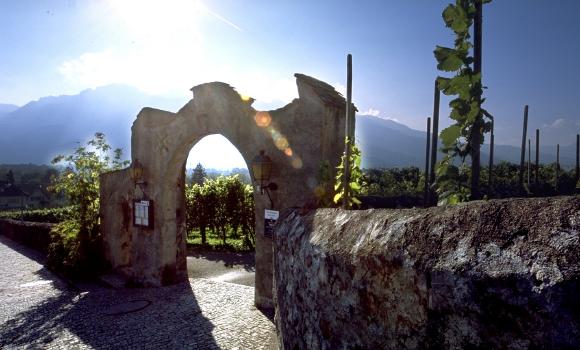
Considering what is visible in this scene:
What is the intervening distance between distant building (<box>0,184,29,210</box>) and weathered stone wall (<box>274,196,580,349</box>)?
254 ft

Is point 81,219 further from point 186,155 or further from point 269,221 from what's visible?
point 269,221

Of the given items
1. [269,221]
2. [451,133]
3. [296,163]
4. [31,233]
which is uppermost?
[451,133]

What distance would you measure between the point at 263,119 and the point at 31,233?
1608cm

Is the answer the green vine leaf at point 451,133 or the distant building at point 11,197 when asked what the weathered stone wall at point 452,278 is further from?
the distant building at point 11,197

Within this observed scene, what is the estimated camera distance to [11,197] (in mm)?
66688

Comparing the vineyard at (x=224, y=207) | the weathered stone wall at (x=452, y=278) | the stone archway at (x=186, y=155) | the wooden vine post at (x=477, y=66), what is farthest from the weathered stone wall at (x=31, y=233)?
the wooden vine post at (x=477, y=66)

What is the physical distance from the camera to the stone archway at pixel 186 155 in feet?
21.4

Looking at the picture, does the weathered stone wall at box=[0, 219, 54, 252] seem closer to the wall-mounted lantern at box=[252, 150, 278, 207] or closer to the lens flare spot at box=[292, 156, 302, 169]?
the wall-mounted lantern at box=[252, 150, 278, 207]

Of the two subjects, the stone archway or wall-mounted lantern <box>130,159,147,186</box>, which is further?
wall-mounted lantern <box>130,159,147,186</box>

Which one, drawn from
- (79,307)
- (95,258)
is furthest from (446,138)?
(95,258)

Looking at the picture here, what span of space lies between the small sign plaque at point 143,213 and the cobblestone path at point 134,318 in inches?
64.6

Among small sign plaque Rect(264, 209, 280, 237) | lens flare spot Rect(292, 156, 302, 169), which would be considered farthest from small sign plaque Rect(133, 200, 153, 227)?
lens flare spot Rect(292, 156, 302, 169)

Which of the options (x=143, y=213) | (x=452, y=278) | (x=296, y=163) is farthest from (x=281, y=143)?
(x=452, y=278)

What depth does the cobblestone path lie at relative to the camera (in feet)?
20.0
